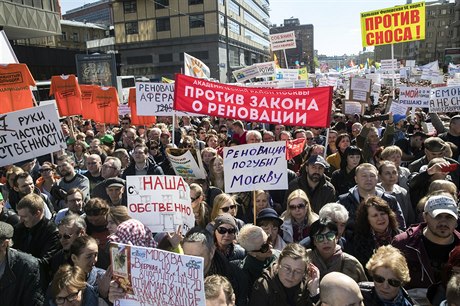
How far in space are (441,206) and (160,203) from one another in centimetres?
237

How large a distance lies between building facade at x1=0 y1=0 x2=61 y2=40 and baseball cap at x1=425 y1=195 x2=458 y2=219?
91.5 ft

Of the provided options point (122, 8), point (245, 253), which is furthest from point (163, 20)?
point (245, 253)

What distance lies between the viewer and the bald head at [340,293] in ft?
8.44

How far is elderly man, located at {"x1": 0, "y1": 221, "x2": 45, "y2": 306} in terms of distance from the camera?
130 inches

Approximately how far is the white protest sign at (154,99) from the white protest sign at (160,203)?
18.9ft

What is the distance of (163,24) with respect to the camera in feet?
167

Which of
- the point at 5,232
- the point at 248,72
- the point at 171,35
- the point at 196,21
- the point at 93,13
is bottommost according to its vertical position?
the point at 5,232

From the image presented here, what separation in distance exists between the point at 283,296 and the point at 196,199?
188 cm

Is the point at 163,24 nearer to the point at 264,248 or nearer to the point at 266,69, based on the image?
the point at 266,69

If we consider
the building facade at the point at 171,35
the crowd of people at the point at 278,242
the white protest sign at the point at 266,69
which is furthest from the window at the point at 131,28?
the crowd of people at the point at 278,242

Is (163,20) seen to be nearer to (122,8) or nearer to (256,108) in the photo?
(122,8)

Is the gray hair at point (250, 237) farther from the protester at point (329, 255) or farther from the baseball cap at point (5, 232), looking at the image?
the baseball cap at point (5, 232)

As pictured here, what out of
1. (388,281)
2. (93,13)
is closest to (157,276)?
(388,281)

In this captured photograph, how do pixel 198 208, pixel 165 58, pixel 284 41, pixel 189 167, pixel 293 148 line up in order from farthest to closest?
pixel 165 58, pixel 284 41, pixel 293 148, pixel 189 167, pixel 198 208
